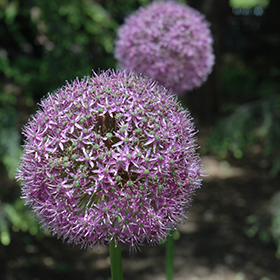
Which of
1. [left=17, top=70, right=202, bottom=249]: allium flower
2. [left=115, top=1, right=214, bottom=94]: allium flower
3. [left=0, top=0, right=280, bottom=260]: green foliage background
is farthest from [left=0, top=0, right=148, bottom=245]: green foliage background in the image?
[left=17, top=70, right=202, bottom=249]: allium flower

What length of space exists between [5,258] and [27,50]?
294cm

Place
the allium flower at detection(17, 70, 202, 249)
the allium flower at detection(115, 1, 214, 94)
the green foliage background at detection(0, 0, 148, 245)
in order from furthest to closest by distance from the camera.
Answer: the green foliage background at detection(0, 0, 148, 245)
the allium flower at detection(115, 1, 214, 94)
the allium flower at detection(17, 70, 202, 249)

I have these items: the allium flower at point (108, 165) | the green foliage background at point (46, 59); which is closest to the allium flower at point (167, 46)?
the allium flower at point (108, 165)

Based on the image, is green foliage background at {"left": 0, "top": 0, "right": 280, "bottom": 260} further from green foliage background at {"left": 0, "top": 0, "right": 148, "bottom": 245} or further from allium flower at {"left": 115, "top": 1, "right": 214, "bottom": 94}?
allium flower at {"left": 115, "top": 1, "right": 214, "bottom": 94}

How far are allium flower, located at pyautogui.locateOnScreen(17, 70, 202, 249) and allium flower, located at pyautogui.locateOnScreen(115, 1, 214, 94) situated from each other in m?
1.02

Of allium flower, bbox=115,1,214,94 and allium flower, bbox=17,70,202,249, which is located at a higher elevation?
allium flower, bbox=115,1,214,94

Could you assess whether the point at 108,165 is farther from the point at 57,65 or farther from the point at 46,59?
the point at 46,59

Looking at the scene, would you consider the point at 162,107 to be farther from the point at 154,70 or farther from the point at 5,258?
the point at 5,258

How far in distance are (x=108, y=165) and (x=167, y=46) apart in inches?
55.5

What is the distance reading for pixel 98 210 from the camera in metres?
1.23

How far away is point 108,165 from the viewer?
1180 mm

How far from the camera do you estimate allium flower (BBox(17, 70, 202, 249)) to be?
1207 mm

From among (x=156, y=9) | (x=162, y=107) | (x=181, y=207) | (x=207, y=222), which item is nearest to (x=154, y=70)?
(x=156, y=9)

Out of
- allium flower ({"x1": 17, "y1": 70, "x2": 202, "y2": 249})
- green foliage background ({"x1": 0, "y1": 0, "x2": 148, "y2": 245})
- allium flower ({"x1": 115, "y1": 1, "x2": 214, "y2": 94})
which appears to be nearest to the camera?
allium flower ({"x1": 17, "y1": 70, "x2": 202, "y2": 249})
